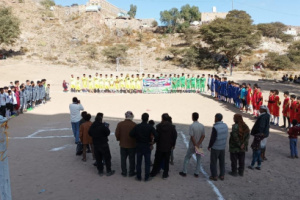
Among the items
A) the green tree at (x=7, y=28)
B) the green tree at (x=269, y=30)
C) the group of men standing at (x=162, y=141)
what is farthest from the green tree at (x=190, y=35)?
the group of men standing at (x=162, y=141)

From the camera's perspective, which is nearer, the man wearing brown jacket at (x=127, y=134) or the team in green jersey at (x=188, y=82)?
the man wearing brown jacket at (x=127, y=134)

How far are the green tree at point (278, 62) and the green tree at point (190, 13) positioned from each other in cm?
4139

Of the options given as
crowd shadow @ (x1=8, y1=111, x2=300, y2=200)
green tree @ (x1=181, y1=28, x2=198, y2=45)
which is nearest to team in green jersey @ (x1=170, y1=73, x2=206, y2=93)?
crowd shadow @ (x1=8, y1=111, x2=300, y2=200)

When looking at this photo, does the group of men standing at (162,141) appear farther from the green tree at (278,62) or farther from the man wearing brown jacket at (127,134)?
the green tree at (278,62)

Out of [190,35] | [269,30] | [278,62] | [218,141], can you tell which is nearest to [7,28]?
[190,35]

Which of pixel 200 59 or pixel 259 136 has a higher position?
pixel 200 59

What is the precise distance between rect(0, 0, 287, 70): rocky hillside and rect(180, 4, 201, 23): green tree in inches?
595

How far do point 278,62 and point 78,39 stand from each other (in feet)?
151

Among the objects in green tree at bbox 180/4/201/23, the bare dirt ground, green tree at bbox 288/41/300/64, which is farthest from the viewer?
green tree at bbox 180/4/201/23

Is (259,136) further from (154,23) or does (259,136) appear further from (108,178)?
(154,23)

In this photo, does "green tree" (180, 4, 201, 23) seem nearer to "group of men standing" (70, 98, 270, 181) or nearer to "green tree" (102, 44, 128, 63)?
"green tree" (102, 44, 128, 63)

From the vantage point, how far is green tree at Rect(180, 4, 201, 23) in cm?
8569

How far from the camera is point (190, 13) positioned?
87375mm

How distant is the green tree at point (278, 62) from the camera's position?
48.2m
